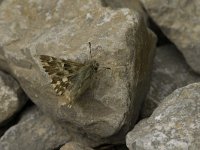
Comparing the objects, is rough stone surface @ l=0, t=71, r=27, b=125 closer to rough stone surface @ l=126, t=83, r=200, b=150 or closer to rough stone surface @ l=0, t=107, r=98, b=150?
rough stone surface @ l=0, t=107, r=98, b=150

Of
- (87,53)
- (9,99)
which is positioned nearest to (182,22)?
(87,53)

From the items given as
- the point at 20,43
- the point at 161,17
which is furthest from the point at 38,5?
the point at 161,17

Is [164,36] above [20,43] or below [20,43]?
below

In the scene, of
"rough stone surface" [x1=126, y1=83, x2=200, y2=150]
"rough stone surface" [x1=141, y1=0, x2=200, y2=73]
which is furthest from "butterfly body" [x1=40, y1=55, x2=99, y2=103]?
"rough stone surface" [x1=141, y1=0, x2=200, y2=73]

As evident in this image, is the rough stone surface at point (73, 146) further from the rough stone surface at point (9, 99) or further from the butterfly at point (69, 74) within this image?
the rough stone surface at point (9, 99)

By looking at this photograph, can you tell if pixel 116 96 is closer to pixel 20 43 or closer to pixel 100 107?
pixel 100 107

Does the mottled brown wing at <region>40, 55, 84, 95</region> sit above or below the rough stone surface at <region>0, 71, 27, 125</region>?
above

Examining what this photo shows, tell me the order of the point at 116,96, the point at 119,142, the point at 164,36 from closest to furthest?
1. the point at 116,96
2. the point at 119,142
3. the point at 164,36

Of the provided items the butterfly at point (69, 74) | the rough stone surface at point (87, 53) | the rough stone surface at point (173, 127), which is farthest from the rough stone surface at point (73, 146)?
the rough stone surface at point (173, 127)
